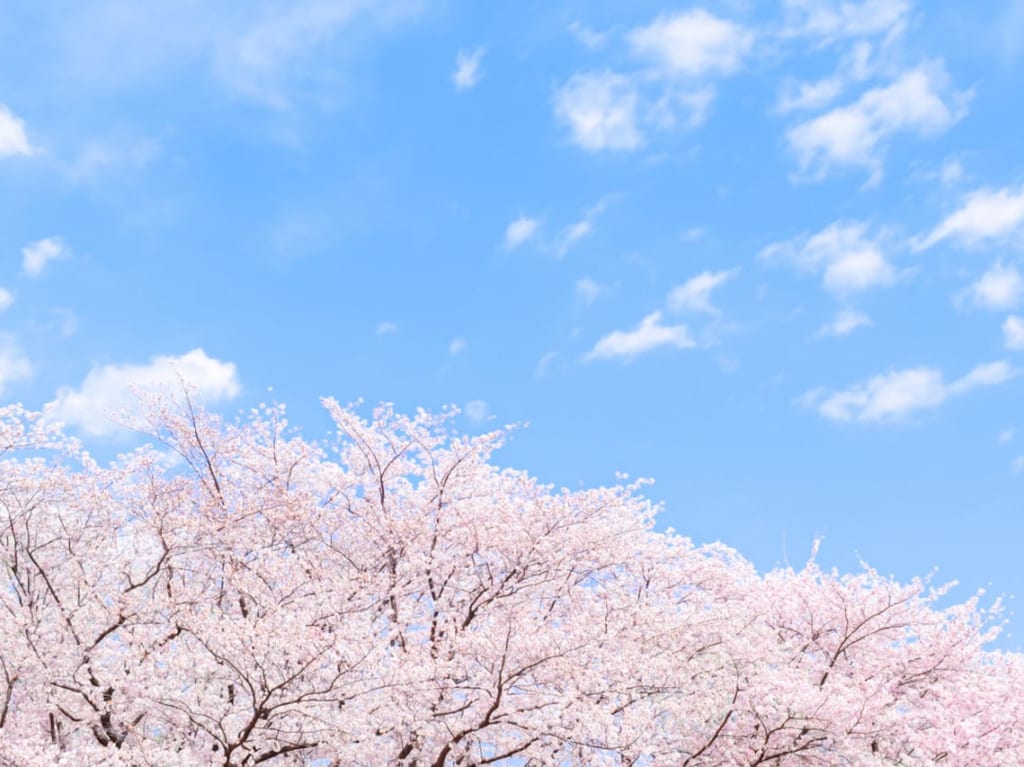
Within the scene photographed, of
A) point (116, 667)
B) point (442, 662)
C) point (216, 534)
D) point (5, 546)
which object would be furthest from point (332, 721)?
point (5, 546)

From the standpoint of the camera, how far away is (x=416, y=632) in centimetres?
1487

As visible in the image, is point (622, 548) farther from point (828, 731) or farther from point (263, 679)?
point (263, 679)

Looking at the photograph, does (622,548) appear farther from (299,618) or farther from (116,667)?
(116,667)

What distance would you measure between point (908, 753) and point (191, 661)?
12.5m

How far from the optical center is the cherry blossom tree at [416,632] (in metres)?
11.9

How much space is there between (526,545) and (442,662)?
3320mm

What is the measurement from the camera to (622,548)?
17.5 m

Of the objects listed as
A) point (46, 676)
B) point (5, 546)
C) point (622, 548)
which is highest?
point (622, 548)

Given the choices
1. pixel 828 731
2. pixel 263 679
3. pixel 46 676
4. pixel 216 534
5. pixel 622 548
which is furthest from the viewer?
pixel 622 548

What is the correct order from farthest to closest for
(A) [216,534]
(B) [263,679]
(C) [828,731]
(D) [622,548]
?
1. (D) [622,548]
2. (A) [216,534]
3. (C) [828,731]
4. (B) [263,679]

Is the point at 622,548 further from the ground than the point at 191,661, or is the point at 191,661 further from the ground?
the point at 622,548

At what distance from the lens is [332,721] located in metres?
11.4

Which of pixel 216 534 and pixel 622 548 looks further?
pixel 622 548

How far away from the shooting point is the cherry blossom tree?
468 inches
